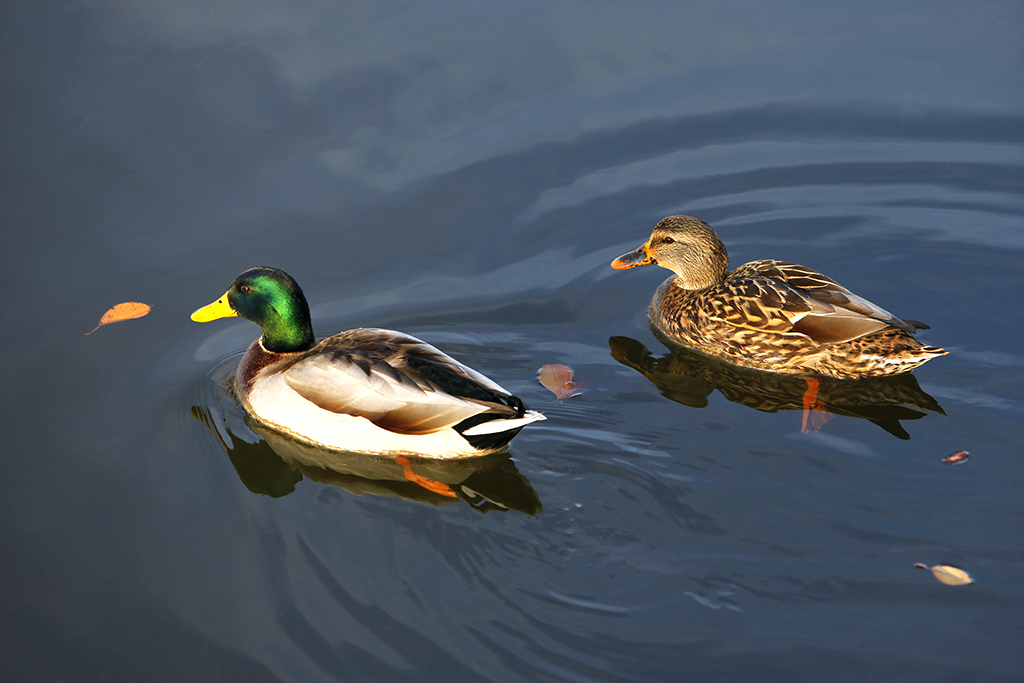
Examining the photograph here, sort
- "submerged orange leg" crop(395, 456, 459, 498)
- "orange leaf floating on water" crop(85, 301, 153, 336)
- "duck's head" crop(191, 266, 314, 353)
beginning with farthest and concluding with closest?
1. "orange leaf floating on water" crop(85, 301, 153, 336)
2. "duck's head" crop(191, 266, 314, 353)
3. "submerged orange leg" crop(395, 456, 459, 498)

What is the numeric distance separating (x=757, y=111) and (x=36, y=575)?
7.28m

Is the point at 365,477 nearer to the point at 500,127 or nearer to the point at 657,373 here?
the point at 657,373

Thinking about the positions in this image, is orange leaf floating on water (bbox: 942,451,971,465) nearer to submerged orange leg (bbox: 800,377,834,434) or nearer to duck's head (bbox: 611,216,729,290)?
submerged orange leg (bbox: 800,377,834,434)

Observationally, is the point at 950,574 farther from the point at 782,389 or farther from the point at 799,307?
the point at 799,307

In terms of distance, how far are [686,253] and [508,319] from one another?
1471 mm

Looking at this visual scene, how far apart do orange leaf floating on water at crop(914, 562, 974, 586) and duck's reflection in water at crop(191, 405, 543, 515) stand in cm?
213

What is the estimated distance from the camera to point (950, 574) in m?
4.76

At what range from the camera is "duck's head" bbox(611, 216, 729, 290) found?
6992mm

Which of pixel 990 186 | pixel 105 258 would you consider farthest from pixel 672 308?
pixel 105 258

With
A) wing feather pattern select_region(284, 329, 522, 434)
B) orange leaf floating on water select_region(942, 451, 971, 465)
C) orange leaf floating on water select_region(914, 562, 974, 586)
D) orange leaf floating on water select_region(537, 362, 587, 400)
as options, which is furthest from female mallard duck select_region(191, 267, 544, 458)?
orange leaf floating on water select_region(942, 451, 971, 465)

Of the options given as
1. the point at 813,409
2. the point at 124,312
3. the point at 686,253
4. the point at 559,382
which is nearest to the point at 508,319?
the point at 559,382

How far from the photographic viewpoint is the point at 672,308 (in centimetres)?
707

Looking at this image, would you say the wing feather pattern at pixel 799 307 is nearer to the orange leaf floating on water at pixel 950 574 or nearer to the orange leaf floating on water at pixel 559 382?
the orange leaf floating on water at pixel 559 382

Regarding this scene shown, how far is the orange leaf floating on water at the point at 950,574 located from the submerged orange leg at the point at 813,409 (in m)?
1.27
